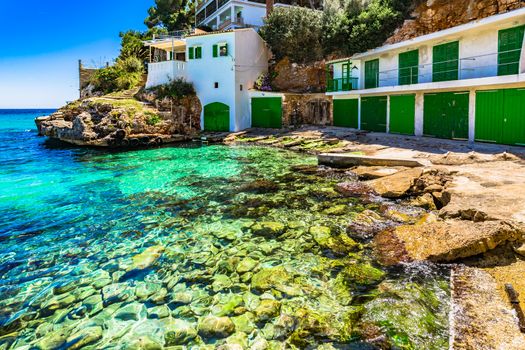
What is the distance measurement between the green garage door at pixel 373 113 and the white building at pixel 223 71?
12.0 metres

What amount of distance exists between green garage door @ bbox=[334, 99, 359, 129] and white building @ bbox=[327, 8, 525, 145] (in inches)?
7.6

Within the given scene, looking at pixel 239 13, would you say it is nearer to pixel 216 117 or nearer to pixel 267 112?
pixel 216 117

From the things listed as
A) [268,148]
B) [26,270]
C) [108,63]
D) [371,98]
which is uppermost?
[108,63]

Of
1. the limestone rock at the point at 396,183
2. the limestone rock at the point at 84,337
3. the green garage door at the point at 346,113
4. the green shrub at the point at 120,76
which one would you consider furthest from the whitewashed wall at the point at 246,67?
the limestone rock at the point at 84,337

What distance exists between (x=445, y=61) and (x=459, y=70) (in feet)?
3.87

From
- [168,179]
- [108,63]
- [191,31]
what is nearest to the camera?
[168,179]

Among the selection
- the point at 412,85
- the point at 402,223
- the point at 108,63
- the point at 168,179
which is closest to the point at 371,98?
the point at 412,85

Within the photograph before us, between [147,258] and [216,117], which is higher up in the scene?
[216,117]

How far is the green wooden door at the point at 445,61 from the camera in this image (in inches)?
787

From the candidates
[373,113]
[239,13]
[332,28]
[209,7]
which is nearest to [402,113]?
[373,113]

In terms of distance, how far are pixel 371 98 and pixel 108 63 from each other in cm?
3565

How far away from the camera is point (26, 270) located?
7695 millimetres

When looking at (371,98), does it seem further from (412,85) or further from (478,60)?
(478,60)

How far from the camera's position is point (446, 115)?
20.9 metres
